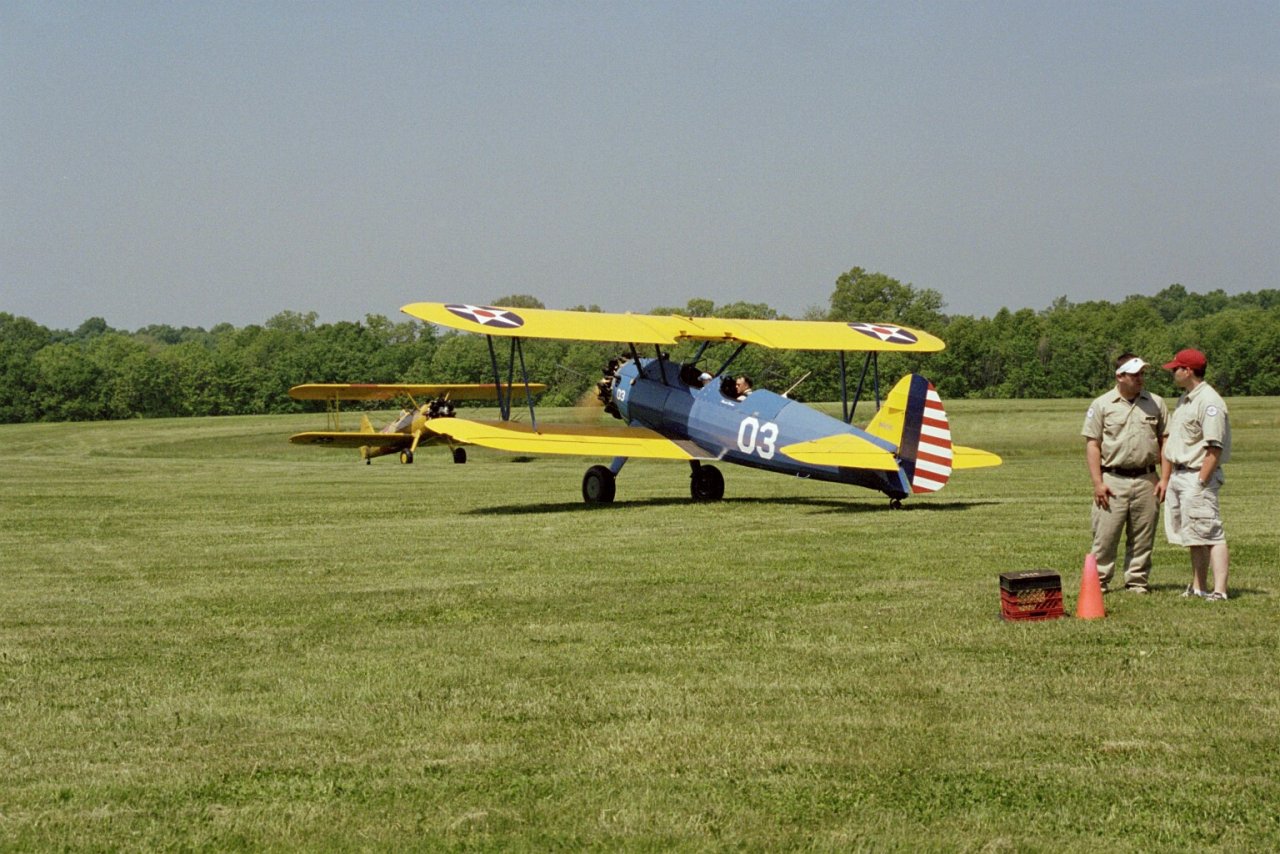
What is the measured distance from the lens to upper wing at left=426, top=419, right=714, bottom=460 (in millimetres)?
20719

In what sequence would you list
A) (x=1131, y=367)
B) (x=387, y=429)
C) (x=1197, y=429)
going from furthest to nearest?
(x=387, y=429) < (x=1131, y=367) < (x=1197, y=429)

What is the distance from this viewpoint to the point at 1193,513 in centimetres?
974

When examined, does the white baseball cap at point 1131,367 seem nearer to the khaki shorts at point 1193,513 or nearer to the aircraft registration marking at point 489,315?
the khaki shorts at point 1193,513

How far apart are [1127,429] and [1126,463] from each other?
0.22m

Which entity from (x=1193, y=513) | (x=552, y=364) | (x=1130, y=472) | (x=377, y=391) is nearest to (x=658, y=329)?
(x=1130, y=472)

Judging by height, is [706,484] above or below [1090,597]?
below

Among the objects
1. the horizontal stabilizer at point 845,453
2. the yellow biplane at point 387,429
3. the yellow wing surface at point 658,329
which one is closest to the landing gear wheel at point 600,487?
the yellow wing surface at point 658,329

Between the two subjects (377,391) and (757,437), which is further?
(377,391)

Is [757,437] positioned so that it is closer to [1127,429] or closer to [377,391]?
[1127,429]

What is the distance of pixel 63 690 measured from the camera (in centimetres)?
771

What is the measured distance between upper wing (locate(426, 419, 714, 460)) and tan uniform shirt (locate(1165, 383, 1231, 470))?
11373 millimetres

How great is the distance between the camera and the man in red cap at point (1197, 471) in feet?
31.6

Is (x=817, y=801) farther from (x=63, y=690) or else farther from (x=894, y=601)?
(x=894, y=601)

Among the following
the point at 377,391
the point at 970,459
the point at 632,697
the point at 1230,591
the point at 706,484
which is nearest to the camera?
the point at 632,697
